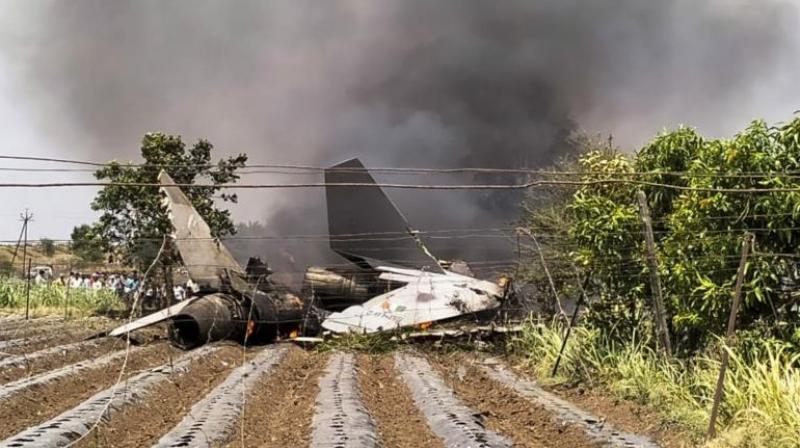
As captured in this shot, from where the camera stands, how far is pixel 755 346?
811 cm

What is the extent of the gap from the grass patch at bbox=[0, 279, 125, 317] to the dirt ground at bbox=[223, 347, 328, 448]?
1407 cm

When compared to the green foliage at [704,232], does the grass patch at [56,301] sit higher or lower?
lower

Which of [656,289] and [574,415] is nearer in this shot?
[574,415]

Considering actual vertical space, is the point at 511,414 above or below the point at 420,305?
below

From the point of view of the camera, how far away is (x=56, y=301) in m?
27.3

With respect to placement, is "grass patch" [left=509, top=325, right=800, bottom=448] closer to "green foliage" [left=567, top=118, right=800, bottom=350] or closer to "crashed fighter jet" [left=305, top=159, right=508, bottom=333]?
"green foliage" [left=567, top=118, right=800, bottom=350]

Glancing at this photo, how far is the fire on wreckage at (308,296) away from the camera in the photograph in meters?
17.1

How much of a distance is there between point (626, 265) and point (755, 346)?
10.0 feet

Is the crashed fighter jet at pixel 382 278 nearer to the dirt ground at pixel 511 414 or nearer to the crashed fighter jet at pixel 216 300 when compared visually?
the crashed fighter jet at pixel 216 300

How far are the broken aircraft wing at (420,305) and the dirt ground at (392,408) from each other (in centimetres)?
238

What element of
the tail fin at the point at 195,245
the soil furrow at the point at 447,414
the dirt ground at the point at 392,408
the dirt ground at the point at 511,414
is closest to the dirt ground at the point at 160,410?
the dirt ground at the point at 392,408

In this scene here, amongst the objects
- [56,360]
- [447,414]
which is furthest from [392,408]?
[56,360]

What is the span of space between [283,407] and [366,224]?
14401 mm

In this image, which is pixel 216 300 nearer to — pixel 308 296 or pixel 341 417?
pixel 308 296
